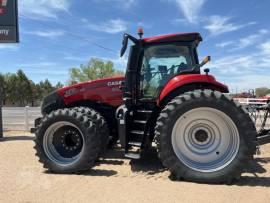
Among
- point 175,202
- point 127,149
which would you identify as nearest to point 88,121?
point 127,149

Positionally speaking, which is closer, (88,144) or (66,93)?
(88,144)

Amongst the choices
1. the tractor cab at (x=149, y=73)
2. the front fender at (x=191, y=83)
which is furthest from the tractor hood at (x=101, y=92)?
the front fender at (x=191, y=83)

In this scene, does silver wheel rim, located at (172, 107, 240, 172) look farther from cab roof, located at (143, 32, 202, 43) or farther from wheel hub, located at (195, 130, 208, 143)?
cab roof, located at (143, 32, 202, 43)

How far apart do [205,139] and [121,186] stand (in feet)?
5.64

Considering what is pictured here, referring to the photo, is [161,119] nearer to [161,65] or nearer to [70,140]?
[161,65]

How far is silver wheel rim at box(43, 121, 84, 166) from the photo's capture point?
7148 mm

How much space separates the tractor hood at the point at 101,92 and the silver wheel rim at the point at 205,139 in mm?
2102

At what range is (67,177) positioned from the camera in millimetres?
6578

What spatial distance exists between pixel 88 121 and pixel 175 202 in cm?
268

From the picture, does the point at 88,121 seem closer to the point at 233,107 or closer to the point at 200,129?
the point at 200,129

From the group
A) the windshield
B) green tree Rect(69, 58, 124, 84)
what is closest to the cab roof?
the windshield

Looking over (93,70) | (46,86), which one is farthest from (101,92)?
(46,86)

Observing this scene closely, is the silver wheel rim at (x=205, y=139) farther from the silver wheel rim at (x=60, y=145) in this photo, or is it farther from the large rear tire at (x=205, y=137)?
the silver wheel rim at (x=60, y=145)

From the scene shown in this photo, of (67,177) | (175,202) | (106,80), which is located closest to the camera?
(175,202)
